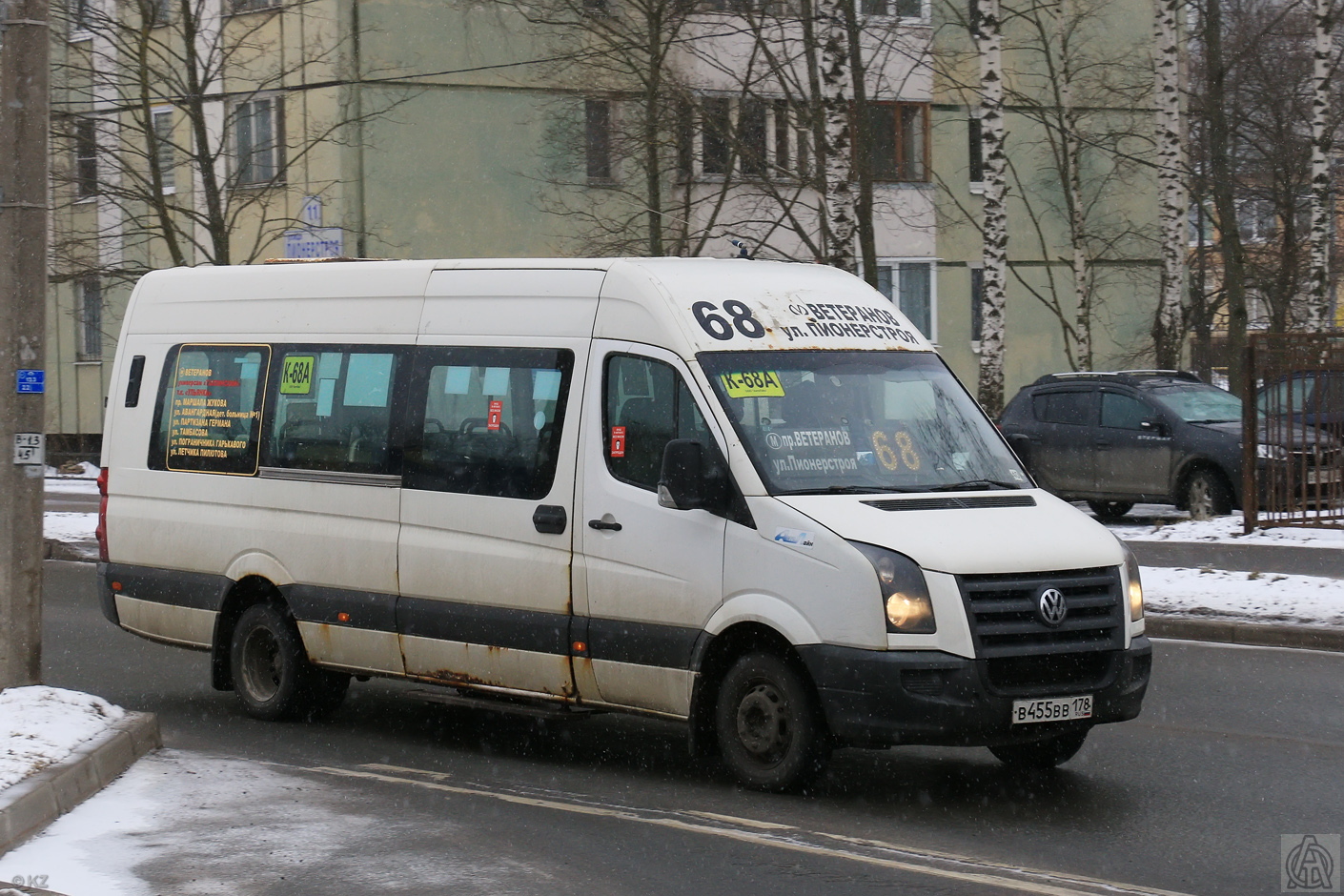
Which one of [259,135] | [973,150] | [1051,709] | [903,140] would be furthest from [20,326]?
[973,150]

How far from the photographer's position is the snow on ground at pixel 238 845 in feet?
20.1

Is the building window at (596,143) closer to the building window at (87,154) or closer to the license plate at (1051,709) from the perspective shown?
the building window at (87,154)

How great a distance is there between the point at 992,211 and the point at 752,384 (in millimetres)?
14819

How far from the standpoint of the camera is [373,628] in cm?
919

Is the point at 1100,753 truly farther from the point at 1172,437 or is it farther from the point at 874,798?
the point at 1172,437

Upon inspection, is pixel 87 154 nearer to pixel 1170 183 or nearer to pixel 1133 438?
pixel 1170 183

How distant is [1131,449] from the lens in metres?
19.9

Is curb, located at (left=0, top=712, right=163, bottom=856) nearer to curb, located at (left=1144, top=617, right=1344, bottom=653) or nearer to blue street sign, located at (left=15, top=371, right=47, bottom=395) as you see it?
blue street sign, located at (left=15, top=371, right=47, bottom=395)

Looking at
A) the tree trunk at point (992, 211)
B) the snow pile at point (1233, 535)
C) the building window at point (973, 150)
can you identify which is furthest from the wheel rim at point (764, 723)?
the building window at point (973, 150)

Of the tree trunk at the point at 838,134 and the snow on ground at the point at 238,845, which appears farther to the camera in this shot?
the tree trunk at the point at 838,134

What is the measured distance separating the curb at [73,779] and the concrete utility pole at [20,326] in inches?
28.0

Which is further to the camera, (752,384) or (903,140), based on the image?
(903,140)

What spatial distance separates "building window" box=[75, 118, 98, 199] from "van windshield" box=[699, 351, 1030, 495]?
1599cm

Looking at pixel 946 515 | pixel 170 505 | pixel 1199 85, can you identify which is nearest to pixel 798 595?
pixel 946 515
